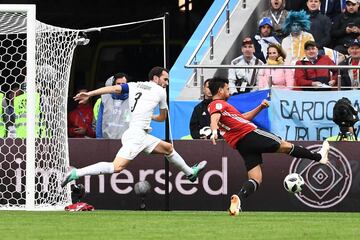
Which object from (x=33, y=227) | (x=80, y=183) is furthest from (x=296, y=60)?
(x=33, y=227)

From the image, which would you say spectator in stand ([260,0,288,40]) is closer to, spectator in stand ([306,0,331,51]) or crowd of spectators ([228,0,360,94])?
crowd of spectators ([228,0,360,94])

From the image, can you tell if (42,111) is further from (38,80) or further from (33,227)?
(33,227)

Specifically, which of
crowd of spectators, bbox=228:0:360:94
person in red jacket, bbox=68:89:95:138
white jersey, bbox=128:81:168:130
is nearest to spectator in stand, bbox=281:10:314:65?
crowd of spectators, bbox=228:0:360:94

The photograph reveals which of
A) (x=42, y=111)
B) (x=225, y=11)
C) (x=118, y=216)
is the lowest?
(x=118, y=216)

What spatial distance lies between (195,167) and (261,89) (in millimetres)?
2892

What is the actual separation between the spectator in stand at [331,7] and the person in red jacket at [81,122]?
A: 4.53m

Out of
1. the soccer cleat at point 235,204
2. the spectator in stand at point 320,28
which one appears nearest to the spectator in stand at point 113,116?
the spectator in stand at point 320,28

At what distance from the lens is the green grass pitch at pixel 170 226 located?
43.6 ft

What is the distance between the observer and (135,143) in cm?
1814

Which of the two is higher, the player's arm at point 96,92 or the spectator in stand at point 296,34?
the spectator in stand at point 296,34

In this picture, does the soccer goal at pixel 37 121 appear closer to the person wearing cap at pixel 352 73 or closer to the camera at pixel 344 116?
the camera at pixel 344 116

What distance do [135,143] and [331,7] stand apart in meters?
6.38

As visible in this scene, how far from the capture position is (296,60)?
2230 centimetres

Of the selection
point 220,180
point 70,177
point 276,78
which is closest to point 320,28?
point 276,78
